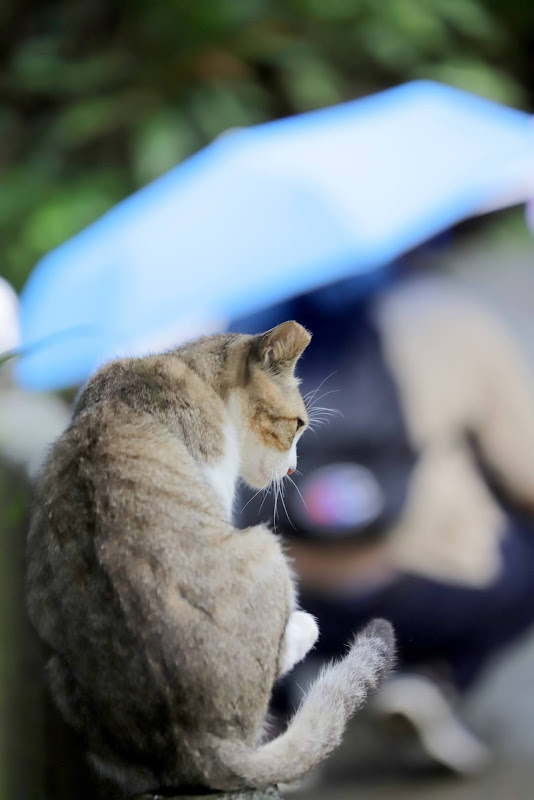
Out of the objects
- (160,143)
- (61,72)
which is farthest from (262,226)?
(61,72)

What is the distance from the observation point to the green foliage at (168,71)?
149cm

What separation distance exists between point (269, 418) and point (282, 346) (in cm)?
6

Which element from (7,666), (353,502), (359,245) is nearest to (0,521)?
(7,666)

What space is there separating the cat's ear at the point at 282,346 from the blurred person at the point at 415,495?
38 millimetres

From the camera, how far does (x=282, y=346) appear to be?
639 mm

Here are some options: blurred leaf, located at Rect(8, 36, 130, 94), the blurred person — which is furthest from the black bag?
blurred leaf, located at Rect(8, 36, 130, 94)

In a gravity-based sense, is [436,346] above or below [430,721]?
above

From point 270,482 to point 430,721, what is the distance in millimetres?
252

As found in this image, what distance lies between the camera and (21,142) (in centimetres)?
181

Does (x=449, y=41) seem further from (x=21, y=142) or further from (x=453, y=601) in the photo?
(x=453, y=601)

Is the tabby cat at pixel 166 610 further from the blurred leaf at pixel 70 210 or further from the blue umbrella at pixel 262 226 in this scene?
the blurred leaf at pixel 70 210

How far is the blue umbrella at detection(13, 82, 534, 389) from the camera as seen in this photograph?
800 mm

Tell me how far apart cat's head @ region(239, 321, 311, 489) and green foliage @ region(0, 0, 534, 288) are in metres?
0.78

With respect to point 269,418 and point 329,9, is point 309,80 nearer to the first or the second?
point 329,9
